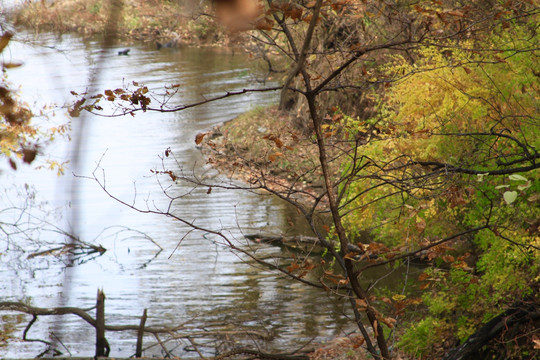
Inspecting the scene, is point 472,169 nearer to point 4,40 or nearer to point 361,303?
point 361,303

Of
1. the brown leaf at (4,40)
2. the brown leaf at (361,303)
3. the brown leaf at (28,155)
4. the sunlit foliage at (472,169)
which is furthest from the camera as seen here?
the sunlit foliage at (472,169)

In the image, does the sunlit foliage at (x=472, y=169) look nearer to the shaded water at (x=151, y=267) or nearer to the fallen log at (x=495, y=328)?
the fallen log at (x=495, y=328)

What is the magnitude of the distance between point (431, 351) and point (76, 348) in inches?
217

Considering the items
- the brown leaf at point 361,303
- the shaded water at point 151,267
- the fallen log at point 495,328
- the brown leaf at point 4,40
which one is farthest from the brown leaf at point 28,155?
the fallen log at point 495,328

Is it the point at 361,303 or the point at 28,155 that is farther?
the point at 361,303

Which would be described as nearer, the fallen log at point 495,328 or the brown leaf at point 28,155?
the brown leaf at point 28,155

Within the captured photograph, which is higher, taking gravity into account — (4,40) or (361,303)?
(4,40)

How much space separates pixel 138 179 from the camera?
1878cm

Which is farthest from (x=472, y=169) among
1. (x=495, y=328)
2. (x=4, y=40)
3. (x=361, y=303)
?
(x=4, y=40)

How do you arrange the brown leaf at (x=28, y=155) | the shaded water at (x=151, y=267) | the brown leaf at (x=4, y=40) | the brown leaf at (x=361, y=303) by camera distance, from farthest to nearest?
1. the shaded water at (x=151, y=267)
2. the brown leaf at (x=361, y=303)
3. the brown leaf at (x=28, y=155)
4. the brown leaf at (x=4, y=40)

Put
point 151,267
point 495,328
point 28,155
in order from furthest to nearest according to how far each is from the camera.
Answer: point 151,267 → point 495,328 → point 28,155

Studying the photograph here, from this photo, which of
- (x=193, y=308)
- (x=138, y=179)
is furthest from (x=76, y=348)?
(x=138, y=179)

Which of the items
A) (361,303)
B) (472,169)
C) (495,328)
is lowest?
(495,328)

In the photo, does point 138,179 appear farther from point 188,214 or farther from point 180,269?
point 180,269
